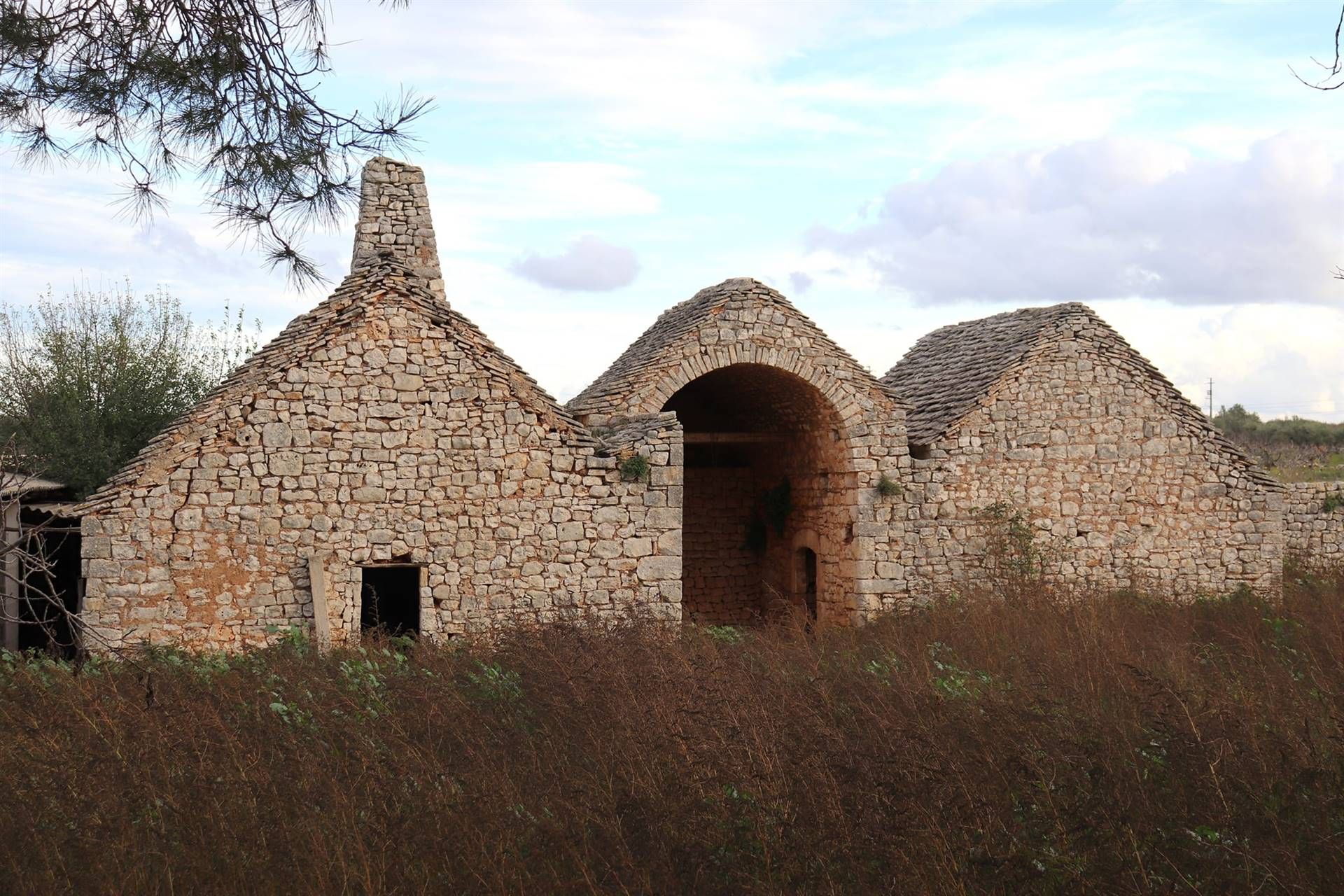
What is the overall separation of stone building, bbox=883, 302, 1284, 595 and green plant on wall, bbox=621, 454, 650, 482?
396cm

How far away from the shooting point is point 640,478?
42.0 feet

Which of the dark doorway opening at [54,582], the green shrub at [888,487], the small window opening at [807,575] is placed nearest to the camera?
the dark doorway opening at [54,582]

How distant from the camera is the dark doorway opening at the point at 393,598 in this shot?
13.4 metres

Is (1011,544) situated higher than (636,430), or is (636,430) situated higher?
(636,430)

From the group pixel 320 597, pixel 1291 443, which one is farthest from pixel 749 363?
pixel 1291 443

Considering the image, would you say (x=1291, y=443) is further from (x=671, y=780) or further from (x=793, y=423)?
(x=671, y=780)

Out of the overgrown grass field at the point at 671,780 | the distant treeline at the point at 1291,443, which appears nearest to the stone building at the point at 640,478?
the overgrown grass field at the point at 671,780

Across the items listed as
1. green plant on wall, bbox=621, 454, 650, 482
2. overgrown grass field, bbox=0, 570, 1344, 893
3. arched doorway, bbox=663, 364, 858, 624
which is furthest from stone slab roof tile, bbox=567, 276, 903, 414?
overgrown grass field, bbox=0, 570, 1344, 893

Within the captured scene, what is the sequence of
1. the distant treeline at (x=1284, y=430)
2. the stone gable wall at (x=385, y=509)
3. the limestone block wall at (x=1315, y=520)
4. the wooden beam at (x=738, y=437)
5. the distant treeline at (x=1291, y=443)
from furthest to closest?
the distant treeline at (x=1284, y=430), the distant treeline at (x=1291, y=443), the limestone block wall at (x=1315, y=520), the wooden beam at (x=738, y=437), the stone gable wall at (x=385, y=509)

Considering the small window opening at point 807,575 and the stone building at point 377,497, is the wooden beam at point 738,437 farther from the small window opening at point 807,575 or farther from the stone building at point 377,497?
the stone building at point 377,497

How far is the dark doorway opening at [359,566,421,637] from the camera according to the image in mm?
13383

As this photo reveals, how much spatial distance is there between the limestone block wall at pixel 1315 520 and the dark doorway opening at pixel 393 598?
13624mm

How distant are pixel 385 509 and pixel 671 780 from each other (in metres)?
7.30

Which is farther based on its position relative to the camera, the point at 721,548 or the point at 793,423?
the point at 721,548
